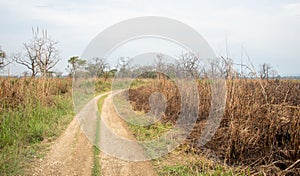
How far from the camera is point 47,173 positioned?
3.62 m

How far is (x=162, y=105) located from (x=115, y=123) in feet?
6.22

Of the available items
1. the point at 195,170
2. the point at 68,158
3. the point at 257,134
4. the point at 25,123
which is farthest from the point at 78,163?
the point at 257,134

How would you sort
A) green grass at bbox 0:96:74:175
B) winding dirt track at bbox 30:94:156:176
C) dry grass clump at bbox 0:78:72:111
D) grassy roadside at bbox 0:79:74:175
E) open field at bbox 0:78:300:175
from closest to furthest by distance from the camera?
1. open field at bbox 0:78:300:175
2. winding dirt track at bbox 30:94:156:176
3. green grass at bbox 0:96:74:175
4. grassy roadside at bbox 0:79:74:175
5. dry grass clump at bbox 0:78:72:111

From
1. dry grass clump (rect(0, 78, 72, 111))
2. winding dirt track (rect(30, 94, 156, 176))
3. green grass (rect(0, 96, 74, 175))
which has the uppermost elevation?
dry grass clump (rect(0, 78, 72, 111))

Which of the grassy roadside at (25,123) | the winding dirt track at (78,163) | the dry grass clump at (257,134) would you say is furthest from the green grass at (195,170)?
the grassy roadside at (25,123)

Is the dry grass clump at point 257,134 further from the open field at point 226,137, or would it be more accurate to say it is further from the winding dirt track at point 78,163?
the winding dirt track at point 78,163

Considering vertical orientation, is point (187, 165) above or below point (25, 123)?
below

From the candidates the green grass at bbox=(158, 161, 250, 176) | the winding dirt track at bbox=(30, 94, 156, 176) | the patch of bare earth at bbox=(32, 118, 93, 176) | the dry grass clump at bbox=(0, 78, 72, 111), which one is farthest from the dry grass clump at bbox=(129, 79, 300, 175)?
the dry grass clump at bbox=(0, 78, 72, 111)

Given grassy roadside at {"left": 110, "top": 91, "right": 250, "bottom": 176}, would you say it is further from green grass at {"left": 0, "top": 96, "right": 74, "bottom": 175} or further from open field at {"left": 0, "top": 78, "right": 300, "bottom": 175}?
green grass at {"left": 0, "top": 96, "right": 74, "bottom": 175}

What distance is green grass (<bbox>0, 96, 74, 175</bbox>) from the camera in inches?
152

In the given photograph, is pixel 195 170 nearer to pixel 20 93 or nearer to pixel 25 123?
pixel 25 123

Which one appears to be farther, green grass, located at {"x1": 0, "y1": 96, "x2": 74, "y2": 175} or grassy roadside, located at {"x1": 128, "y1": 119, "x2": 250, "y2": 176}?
green grass, located at {"x1": 0, "y1": 96, "x2": 74, "y2": 175}

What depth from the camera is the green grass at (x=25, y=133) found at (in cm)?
387

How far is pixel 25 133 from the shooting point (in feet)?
17.3
